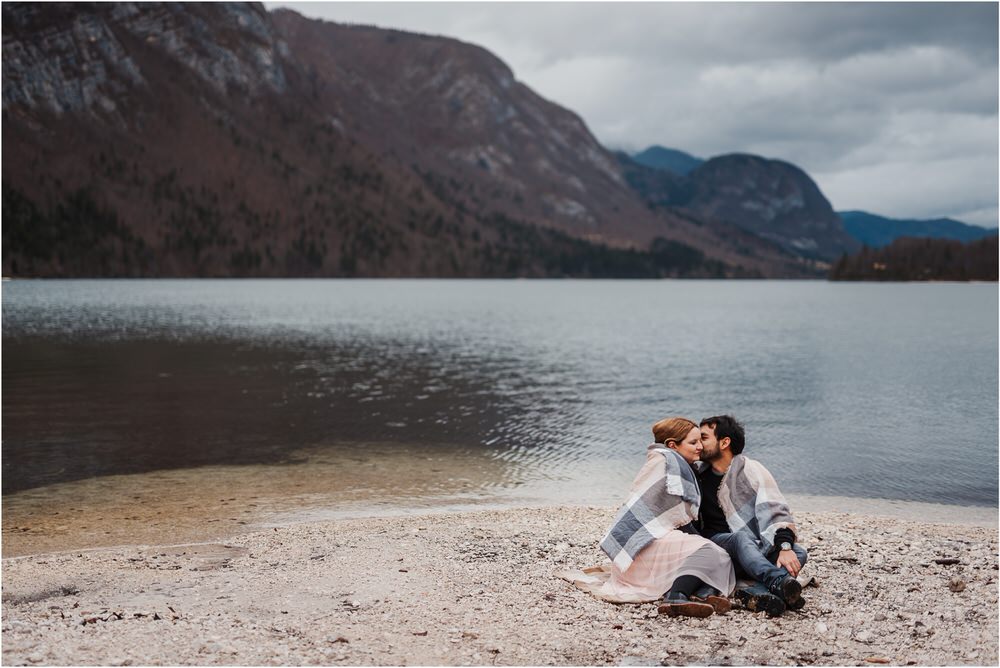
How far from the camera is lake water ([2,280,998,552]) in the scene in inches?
907

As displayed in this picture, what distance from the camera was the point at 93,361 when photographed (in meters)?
52.7

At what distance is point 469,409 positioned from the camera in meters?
35.7

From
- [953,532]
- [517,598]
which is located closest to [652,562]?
[517,598]

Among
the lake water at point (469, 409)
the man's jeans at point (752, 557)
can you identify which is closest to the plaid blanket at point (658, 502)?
the man's jeans at point (752, 557)

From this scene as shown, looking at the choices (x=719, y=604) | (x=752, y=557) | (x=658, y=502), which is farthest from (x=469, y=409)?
(x=719, y=604)

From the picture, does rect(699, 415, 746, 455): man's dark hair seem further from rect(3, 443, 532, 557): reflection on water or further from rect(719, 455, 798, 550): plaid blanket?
rect(3, 443, 532, 557): reflection on water

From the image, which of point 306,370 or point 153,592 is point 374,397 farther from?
point 153,592

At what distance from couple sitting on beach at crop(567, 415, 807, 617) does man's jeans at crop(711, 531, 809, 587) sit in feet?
0.05

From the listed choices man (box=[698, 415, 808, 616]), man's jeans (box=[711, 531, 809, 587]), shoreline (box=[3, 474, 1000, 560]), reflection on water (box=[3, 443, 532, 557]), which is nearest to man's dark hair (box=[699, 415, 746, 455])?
man (box=[698, 415, 808, 616])

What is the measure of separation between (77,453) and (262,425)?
7.10m

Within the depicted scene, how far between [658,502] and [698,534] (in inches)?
34.3

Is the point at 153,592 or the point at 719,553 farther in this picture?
the point at 153,592

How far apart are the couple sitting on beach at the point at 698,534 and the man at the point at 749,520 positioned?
1 cm

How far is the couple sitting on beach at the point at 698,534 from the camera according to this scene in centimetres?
1071
